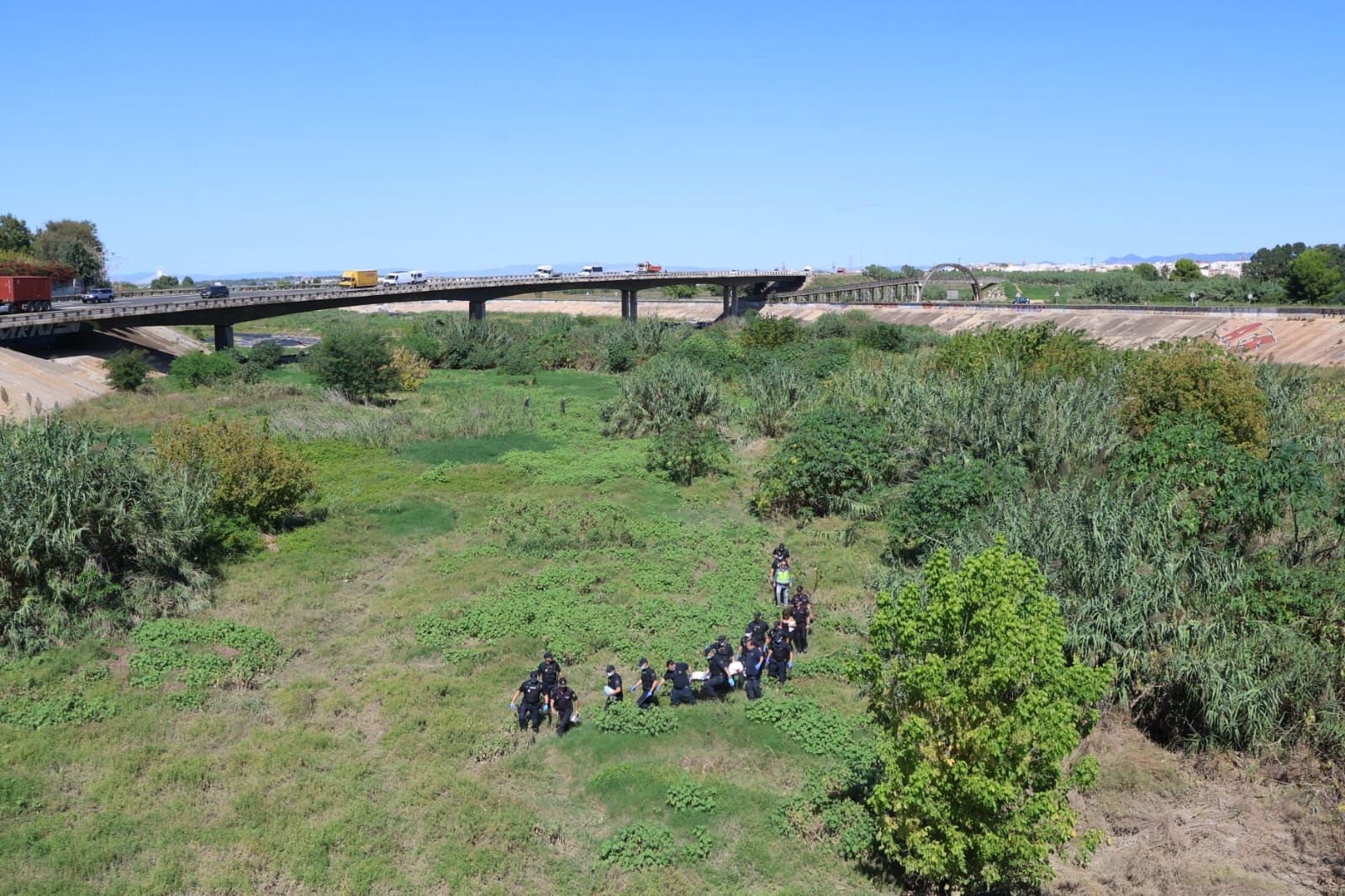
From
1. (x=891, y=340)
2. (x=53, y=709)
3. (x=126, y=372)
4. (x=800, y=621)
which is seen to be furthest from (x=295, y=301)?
(x=800, y=621)

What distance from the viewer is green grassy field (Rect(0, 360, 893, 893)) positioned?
1217cm

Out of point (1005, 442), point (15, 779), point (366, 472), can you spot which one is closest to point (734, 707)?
point (15, 779)

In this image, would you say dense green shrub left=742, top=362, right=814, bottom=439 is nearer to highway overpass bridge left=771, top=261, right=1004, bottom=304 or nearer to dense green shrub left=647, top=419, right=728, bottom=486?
dense green shrub left=647, top=419, right=728, bottom=486

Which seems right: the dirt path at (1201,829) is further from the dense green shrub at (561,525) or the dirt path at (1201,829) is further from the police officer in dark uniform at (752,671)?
the dense green shrub at (561,525)

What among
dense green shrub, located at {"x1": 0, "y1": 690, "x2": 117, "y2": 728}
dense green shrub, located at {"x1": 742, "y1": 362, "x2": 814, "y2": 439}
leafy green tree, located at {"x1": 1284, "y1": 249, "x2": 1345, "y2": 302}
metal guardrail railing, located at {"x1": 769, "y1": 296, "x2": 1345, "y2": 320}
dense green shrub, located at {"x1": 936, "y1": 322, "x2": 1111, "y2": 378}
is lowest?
dense green shrub, located at {"x1": 0, "y1": 690, "x2": 117, "y2": 728}

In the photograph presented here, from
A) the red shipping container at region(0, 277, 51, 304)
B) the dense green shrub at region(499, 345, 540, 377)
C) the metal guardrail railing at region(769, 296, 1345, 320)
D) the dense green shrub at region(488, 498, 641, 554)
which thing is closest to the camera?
the dense green shrub at region(488, 498, 641, 554)

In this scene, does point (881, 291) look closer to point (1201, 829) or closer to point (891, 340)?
point (891, 340)

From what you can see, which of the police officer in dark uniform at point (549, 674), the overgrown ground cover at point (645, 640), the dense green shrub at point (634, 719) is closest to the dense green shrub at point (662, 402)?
the overgrown ground cover at point (645, 640)

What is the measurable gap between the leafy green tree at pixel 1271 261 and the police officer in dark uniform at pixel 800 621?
402 feet

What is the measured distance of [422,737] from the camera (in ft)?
50.4

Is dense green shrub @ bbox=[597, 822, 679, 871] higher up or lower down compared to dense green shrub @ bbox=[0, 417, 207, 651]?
lower down

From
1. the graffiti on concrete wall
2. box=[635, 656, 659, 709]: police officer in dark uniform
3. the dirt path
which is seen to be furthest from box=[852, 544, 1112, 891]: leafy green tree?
the graffiti on concrete wall

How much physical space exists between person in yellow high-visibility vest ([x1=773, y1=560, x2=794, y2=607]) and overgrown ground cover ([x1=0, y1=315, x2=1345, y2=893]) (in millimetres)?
517

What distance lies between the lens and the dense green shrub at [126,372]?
47.1m
